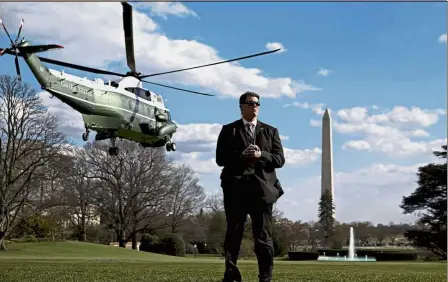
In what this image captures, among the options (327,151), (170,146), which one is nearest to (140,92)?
(170,146)

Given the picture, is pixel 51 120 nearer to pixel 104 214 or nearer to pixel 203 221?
pixel 104 214

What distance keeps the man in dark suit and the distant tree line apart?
32.1 metres

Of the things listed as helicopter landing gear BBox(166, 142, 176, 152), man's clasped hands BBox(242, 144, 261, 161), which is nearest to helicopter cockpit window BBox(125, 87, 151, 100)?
helicopter landing gear BBox(166, 142, 176, 152)

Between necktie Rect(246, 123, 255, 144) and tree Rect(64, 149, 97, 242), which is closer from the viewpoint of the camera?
necktie Rect(246, 123, 255, 144)

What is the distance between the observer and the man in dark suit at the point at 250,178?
618 centimetres

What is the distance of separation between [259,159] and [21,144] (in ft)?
134

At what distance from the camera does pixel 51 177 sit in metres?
45.0

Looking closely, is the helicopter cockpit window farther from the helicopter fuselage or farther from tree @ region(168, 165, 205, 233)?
tree @ region(168, 165, 205, 233)

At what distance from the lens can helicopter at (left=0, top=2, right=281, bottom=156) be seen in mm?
28359

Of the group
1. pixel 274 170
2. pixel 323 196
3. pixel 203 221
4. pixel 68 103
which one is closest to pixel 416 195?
pixel 323 196

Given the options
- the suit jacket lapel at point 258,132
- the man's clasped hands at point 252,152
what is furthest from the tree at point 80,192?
the man's clasped hands at point 252,152

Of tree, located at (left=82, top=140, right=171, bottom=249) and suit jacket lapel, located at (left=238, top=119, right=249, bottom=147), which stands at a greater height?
tree, located at (left=82, top=140, right=171, bottom=249)

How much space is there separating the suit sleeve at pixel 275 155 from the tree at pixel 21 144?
39107 millimetres

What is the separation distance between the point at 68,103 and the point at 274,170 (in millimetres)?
24480
